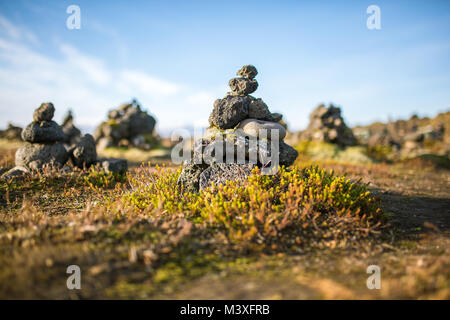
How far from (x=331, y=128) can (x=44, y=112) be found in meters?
17.3

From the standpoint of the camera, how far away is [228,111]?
20.8 feet

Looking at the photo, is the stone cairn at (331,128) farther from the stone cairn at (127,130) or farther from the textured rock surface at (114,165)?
the textured rock surface at (114,165)

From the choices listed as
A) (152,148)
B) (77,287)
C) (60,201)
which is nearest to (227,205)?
(77,287)

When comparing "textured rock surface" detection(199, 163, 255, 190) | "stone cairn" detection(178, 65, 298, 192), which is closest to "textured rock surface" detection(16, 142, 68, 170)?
"stone cairn" detection(178, 65, 298, 192)

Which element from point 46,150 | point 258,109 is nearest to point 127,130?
point 46,150

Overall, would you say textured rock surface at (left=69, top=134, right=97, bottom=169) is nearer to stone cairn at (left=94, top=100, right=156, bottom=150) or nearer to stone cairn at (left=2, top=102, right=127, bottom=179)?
stone cairn at (left=2, top=102, right=127, bottom=179)

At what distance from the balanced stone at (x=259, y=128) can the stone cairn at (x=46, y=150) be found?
585cm

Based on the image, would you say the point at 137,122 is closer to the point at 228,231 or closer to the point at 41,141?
the point at 41,141

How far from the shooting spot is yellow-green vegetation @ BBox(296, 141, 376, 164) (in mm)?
16172

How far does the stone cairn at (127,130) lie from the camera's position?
17844 mm

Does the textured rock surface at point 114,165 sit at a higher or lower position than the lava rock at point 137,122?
lower

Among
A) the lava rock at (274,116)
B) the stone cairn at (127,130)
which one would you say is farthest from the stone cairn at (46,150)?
the stone cairn at (127,130)

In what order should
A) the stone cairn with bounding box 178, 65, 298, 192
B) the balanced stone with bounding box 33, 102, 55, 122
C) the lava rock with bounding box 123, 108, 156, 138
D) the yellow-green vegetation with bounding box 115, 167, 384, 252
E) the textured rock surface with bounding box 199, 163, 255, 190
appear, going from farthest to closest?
the lava rock with bounding box 123, 108, 156, 138, the balanced stone with bounding box 33, 102, 55, 122, the stone cairn with bounding box 178, 65, 298, 192, the textured rock surface with bounding box 199, 163, 255, 190, the yellow-green vegetation with bounding box 115, 167, 384, 252
